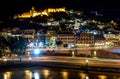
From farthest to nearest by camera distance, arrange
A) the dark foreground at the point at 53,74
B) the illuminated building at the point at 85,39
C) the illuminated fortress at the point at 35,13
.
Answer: the illuminated fortress at the point at 35,13
the illuminated building at the point at 85,39
the dark foreground at the point at 53,74

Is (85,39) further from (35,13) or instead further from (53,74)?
(53,74)

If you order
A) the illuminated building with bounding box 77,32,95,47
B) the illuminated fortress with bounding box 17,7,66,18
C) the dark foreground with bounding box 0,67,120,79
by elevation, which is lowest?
the dark foreground with bounding box 0,67,120,79

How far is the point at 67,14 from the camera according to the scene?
282 feet

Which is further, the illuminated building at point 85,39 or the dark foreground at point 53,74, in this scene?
the illuminated building at point 85,39

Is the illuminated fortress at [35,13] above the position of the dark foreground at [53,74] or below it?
above

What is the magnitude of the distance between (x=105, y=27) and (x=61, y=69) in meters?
61.6

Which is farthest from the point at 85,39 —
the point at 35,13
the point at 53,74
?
the point at 53,74

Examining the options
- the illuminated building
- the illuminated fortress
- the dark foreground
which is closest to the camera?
the dark foreground

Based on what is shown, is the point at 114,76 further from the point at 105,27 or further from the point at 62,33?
the point at 105,27

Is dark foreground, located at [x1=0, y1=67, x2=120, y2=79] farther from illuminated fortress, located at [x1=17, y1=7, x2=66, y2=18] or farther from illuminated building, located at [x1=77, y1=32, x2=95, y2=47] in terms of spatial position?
illuminated fortress, located at [x1=17, y1=7, x2=66, y2=18]

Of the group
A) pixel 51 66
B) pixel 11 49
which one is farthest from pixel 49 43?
pixel 51 66

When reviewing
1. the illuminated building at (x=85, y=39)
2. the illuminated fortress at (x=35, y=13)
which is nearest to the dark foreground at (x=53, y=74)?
the illuminated building at (x=85, y=39)

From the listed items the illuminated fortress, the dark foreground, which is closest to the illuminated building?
the illuminated fortress

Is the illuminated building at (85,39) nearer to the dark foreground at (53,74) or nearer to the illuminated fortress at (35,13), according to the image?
the illuminated fortress at (35,13)
